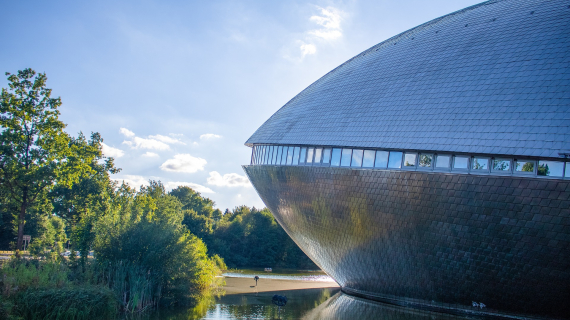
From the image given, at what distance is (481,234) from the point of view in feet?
61.3

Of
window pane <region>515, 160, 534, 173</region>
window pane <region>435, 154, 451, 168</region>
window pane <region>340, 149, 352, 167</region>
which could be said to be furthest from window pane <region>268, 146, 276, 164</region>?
window pane <region>515, 160, 534, 173</region>

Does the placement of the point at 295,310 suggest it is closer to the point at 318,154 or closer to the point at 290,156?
the point at 318,154

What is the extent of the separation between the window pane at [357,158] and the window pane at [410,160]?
261cm

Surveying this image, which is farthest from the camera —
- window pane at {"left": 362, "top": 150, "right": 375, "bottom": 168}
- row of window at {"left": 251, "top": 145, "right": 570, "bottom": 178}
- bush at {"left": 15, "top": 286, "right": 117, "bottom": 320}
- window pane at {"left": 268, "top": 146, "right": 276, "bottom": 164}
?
window pane at {"left": 268, "top": 146, "right": 276, "bottom": 164}

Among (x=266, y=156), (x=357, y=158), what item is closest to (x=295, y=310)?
(x=357, y=158)

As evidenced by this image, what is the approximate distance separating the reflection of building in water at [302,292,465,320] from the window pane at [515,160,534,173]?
739 cm

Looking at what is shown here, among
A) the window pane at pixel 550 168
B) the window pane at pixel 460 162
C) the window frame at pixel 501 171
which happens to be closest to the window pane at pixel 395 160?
the window pane at pixel 460 162

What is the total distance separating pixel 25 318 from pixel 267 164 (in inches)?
618

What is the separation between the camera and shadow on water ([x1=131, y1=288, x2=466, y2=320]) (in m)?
20.8

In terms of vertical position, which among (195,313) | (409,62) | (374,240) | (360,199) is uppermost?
(409,62)

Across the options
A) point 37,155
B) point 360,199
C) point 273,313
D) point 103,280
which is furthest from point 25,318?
point 37,155

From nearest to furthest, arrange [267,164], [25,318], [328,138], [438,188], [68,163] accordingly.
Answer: [25,318]
[438,188]
[328,138]
[267,164]
[68,163]

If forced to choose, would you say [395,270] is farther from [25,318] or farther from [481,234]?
[25,318]

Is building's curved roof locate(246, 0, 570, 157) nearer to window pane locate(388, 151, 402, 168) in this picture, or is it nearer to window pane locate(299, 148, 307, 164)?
window pane locate(388, 151, 402, 168)
